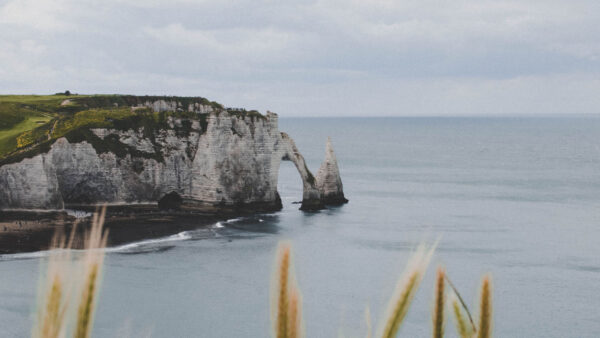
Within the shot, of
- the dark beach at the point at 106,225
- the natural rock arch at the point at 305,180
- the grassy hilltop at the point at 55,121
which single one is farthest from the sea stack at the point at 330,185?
the dark beach at the point at 106,225

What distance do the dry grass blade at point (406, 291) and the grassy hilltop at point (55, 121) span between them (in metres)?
64.2

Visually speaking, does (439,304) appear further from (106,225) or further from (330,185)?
(330,185)

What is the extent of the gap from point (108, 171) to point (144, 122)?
8.56 m

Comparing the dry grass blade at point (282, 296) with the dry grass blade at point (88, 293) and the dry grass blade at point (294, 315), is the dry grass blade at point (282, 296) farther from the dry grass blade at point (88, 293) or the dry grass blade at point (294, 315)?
the dry grass blade at point (88, 293)

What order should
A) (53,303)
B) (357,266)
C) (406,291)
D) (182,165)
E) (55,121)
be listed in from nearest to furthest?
1. (53,303)
2. (406,291)
3. (357,266)
4. (182,165)
5. (55,121)

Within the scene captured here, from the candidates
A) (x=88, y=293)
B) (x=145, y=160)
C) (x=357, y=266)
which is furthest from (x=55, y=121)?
(x=88, y=293)

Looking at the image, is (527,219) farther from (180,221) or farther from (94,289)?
(94,289)

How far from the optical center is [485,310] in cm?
252

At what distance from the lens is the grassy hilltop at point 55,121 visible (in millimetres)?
64562

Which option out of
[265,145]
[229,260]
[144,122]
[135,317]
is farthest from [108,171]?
[135,317]

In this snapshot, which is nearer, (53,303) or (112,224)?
(53,303)

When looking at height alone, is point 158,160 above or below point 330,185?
above

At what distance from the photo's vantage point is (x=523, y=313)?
38.4 metres

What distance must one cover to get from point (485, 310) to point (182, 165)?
69.0m
